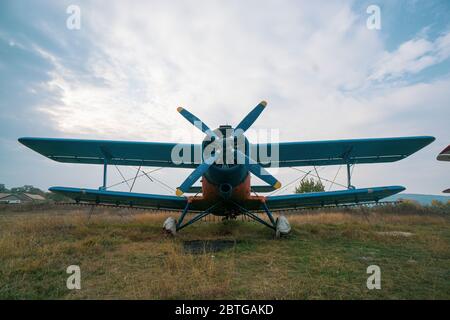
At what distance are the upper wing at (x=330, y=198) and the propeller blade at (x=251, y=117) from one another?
3.09m

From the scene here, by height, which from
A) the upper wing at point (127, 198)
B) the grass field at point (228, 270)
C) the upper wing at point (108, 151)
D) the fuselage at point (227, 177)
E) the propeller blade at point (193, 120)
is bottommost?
the grass field at point (228, 270)

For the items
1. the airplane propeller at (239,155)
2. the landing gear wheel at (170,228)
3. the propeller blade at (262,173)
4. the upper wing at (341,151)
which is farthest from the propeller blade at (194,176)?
the landing gear wheel at (170,228)

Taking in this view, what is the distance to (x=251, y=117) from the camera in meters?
7.79

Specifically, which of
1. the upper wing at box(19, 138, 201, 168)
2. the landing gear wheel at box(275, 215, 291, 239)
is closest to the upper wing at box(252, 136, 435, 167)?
the landing gear wheel at box(275, 215, 291, 239)

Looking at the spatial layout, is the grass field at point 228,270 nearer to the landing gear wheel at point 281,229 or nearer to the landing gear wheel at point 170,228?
the landing gear wheel at point 281,229

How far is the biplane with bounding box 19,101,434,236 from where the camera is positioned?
290 inches

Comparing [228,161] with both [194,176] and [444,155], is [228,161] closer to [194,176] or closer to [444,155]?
[194,176]

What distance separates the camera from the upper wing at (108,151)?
9.20 m

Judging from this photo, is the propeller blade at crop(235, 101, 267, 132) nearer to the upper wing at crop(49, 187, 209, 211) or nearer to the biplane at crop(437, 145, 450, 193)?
the upper wing at crop(49, 187, 209, 211)

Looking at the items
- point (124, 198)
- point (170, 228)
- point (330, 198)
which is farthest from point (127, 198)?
point (330, 198)

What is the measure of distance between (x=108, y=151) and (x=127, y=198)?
7.52 feet

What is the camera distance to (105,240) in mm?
7363

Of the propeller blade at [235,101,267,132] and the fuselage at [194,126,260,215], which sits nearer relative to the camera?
the fuselage at [194,126,260,215]
